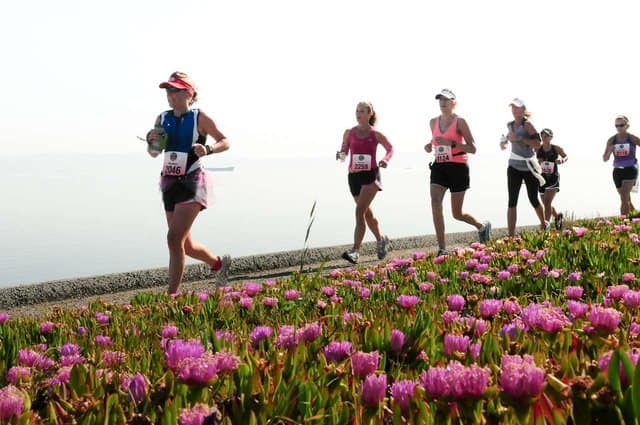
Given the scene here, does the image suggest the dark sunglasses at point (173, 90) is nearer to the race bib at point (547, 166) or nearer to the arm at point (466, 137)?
the arm at point (466, 137)

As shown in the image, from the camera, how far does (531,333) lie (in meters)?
2.68

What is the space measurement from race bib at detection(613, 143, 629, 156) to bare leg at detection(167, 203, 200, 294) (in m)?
10.8

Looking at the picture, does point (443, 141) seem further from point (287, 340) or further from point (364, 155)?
point (287, 340)

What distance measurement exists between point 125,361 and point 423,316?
1.24 meters

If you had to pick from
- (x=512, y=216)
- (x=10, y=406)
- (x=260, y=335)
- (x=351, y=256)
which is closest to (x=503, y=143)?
(x=512, y=216)

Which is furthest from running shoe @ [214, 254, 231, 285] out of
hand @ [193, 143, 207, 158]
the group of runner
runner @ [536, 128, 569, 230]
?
runner @ [536, 128, 569, 230]

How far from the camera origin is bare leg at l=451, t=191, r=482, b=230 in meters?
9.75

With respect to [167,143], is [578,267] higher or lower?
lower

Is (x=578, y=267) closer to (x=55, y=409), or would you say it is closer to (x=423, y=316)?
(x=423, y=316)

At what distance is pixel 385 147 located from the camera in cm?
1013

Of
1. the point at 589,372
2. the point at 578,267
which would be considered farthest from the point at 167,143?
the point at 589,372

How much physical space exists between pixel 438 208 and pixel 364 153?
1.33 m

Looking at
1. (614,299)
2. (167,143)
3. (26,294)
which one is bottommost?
(26,294)

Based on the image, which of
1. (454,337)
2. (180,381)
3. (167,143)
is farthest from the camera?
(167,143)
